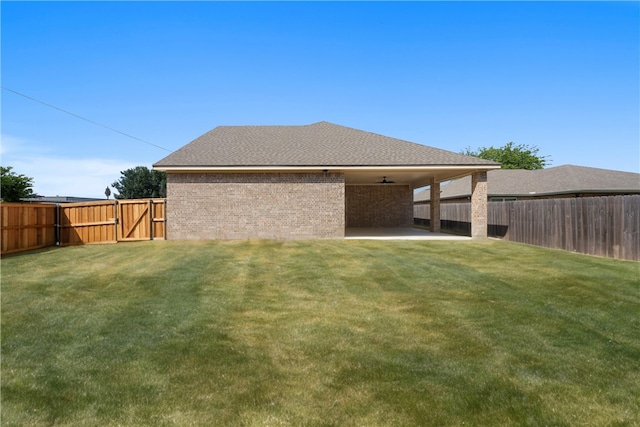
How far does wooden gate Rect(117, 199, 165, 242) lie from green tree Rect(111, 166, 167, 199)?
31419 mm

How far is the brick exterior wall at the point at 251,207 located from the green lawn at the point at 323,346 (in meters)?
6.76

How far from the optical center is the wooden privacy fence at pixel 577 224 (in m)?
12.0

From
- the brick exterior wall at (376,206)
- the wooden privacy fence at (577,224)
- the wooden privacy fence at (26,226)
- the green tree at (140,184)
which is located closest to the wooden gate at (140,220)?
the wooden privacy fence at (26,226)

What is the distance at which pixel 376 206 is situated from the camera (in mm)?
27906

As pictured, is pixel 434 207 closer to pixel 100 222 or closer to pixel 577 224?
pixel 577 224

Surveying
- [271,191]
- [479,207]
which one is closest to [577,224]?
[479,207]

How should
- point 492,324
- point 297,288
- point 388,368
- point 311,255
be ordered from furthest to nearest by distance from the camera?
point 311,255
point 297,288
point 492,324
point 388,368

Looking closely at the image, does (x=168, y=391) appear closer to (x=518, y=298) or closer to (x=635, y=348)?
(x=635, y=348)

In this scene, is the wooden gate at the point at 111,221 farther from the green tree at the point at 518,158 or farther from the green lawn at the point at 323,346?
the green tree at the point at 518,158

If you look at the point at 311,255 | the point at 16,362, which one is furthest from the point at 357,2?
the point at 16,362

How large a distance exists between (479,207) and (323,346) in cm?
1459

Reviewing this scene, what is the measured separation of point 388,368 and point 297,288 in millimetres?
4381

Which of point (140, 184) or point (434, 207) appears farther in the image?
point (140, 184)

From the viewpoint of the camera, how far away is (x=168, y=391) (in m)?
4.25
